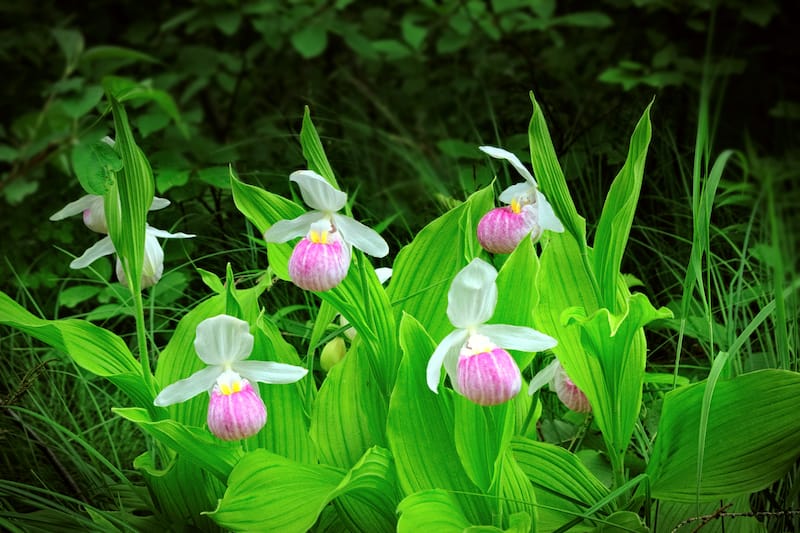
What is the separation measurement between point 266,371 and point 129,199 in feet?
0.85

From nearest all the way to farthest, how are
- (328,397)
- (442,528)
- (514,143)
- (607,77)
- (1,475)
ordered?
1. (442,528)
2. (328,397)
3. (1,475)
4. (514,143)
5. (607,77)

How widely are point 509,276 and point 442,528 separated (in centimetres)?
29

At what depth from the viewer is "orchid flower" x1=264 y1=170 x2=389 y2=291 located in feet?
2.81

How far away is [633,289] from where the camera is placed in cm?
167

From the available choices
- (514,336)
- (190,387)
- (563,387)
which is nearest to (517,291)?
(514,336)

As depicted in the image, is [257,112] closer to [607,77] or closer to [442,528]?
[607,77]

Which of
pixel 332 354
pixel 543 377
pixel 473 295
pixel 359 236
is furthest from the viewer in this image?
pixel 332 354

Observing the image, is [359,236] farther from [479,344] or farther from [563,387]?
[563,387]

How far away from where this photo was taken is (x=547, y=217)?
94 centimetres

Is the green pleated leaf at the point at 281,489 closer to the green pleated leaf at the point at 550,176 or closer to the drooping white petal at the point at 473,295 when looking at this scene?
the drooping white petal at the point at 473,295

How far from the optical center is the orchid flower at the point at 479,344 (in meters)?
0.78

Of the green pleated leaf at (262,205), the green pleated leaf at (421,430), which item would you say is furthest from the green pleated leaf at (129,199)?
the green pleated leaf at (421,430)

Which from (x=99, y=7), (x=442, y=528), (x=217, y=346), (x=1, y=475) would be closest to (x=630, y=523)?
(x=442, y=528)

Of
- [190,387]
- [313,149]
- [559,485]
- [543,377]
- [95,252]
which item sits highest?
[313,149]
